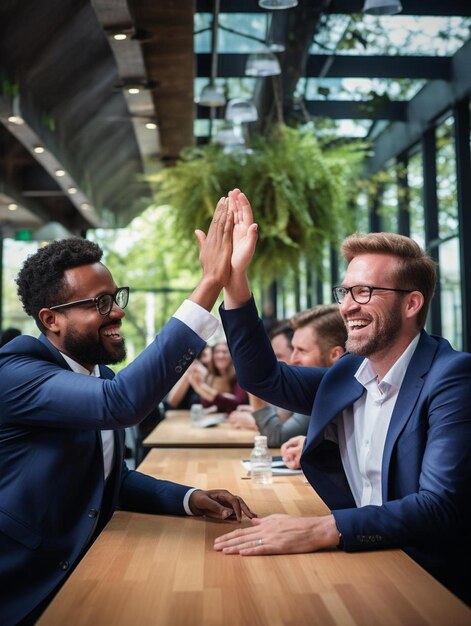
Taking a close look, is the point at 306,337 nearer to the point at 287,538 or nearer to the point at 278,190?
the point at 287,538

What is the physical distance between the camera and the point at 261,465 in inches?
129

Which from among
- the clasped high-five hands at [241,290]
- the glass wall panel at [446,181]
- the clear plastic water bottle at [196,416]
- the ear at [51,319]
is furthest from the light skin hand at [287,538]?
the glass wall panel at [446,181]

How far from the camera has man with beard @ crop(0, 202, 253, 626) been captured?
2105 millimetres

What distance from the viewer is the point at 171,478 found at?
3.26m

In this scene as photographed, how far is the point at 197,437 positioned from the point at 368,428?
8.88ft

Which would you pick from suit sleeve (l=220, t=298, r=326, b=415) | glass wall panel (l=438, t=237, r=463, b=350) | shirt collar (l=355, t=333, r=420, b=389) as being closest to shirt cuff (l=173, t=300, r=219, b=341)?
suit sleeve (l=220, t=298, r=326, b=415)

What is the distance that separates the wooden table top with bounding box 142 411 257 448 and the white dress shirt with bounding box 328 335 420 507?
2157 mm

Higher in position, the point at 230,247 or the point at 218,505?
the point at 230,247

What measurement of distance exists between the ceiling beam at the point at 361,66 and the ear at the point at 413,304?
4.23 metres

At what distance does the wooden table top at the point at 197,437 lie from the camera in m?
4.75

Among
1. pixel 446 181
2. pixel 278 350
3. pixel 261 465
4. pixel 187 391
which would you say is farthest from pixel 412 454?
pixel 187 391

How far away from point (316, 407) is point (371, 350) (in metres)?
0.25

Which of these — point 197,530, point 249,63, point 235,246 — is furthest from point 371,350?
point 249,63

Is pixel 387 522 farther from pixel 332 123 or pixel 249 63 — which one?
pixel 332 123
